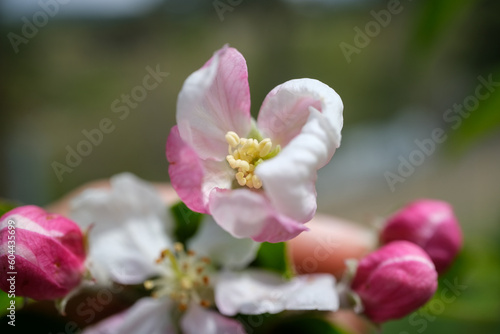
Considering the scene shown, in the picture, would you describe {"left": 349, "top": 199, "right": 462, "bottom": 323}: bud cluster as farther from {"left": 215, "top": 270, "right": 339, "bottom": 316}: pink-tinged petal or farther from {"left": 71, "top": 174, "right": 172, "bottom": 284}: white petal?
{"left": 71, "top": 174, "right": 172, "bottom": 284}: white petal

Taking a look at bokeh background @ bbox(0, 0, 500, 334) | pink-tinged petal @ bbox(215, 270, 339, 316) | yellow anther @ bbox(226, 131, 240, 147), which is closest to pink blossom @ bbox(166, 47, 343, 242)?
yellow anther @ bbox(226, 131, 240, 147)

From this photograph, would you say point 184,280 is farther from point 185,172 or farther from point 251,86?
point 251,86

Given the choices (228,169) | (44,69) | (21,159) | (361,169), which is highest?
(228,169)

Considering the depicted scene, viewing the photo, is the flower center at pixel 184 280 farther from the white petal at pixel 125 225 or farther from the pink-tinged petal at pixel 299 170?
the pink-tinged petal at pixel 299 170

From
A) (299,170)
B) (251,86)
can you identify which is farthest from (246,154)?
(251,86)

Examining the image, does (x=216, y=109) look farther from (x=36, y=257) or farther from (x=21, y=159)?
(x=21, y=159)

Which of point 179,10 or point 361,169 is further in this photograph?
point 179,10

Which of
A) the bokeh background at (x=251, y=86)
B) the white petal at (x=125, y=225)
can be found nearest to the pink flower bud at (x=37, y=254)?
the white petal at (x=125, y=225)

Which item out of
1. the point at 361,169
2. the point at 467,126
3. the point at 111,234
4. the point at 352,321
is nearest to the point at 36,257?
the point at 111,234
